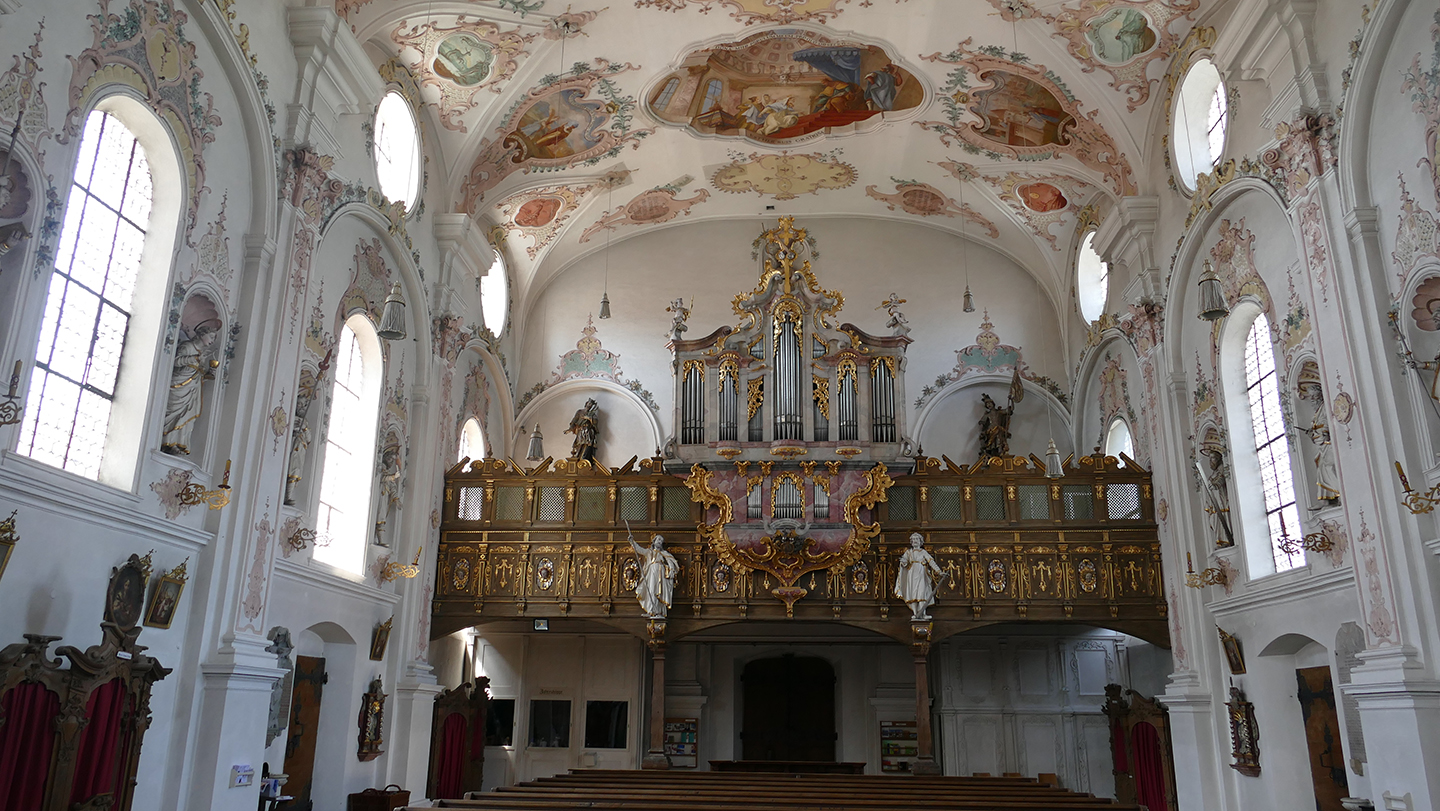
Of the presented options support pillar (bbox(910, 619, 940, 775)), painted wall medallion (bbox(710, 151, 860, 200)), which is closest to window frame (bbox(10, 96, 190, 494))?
support pillar (bbox(910, 619, 940, 775))

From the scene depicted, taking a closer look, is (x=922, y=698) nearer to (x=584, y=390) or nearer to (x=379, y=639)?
(x=379, y=639)

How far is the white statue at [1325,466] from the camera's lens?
39.0ft

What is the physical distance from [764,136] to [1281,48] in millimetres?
10007

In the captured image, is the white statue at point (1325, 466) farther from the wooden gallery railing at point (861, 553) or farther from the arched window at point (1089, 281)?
the arched window at point (1089, 281)

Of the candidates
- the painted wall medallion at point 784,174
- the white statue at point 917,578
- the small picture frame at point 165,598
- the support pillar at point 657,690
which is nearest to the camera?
the small picture frame at point 165,598

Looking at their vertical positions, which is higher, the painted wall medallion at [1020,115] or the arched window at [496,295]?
the painted wall medallion at [1020,115]

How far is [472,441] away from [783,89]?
30.2ft

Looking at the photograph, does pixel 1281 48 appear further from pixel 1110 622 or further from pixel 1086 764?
pixel 1086 764

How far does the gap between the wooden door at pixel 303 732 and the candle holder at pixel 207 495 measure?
3.52 meters

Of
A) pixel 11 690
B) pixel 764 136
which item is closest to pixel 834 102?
pixel 764 136

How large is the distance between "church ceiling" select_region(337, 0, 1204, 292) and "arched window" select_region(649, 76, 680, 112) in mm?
39

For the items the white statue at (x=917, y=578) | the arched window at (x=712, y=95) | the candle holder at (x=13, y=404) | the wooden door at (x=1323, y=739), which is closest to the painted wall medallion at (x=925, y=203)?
the arched window at (x=712, y=95)

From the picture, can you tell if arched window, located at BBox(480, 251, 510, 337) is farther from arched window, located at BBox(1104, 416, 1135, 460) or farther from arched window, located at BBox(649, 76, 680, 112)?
arched window, located at BBox(1104, 416, 1135, 460)

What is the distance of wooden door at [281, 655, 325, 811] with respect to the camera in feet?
45.9
